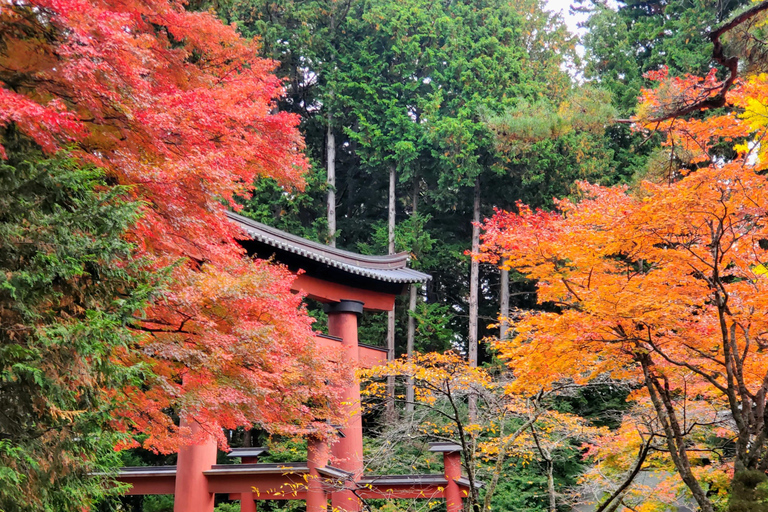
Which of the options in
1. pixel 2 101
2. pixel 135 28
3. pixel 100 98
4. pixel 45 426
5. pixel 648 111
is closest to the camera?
pixel 2 101

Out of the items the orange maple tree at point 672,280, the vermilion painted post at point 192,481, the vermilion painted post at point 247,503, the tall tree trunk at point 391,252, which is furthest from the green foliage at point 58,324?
the tall tree trunk at point 391,252

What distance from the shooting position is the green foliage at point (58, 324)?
4.04 m

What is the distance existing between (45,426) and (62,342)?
0.67m

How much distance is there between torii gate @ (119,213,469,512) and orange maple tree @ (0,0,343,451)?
1.21 metres

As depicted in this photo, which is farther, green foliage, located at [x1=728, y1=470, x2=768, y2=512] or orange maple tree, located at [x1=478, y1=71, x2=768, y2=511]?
orange maple tree, located at [x1=478, y1=71, x2=768, y2=511]

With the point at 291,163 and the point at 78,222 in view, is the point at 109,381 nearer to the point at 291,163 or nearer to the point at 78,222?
the point at 78,222

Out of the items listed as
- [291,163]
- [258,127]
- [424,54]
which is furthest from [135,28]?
[424,54]

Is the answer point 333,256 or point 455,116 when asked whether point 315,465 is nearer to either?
point 333,256

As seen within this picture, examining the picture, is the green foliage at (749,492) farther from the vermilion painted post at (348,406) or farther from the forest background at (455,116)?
the forest background at (455,116)

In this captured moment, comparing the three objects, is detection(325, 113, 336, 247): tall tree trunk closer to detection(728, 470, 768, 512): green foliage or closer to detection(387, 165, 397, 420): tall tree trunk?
detection(387, 165, 397, 420): tall tree trunk

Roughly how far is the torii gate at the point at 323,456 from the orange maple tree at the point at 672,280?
111 inches

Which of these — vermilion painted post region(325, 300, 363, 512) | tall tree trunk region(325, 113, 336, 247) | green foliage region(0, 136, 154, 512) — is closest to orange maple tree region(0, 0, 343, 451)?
green foliage region(0, 136, 154, 512)

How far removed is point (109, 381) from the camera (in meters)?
4.47

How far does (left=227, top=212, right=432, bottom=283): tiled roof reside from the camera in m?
10.6
